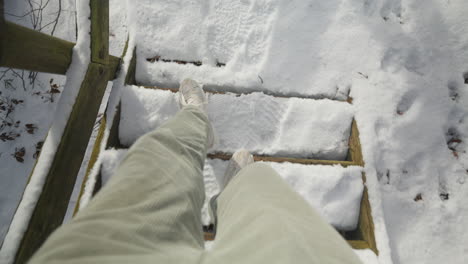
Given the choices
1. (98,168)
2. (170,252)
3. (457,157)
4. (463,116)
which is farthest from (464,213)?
(98,168)

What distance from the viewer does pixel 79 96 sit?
93 cm

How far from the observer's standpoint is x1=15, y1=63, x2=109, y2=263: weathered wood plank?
774 millimetres

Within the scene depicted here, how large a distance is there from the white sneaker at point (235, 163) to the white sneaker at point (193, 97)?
0.14 m

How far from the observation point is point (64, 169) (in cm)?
88

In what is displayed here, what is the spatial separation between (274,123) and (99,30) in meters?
0.95

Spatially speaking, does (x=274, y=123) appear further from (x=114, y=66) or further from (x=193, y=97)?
(x=114, y=66)

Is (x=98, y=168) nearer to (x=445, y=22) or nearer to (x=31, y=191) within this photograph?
(x=31, y=191)

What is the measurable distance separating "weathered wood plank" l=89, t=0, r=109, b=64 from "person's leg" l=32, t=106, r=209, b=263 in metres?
0.43

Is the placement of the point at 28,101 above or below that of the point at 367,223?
above

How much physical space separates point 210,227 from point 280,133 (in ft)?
2.06

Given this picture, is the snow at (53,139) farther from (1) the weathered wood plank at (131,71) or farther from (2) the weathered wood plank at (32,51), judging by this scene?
(1) the weathered wood plank at (131,71)

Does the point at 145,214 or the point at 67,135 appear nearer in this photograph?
the point at 145,214

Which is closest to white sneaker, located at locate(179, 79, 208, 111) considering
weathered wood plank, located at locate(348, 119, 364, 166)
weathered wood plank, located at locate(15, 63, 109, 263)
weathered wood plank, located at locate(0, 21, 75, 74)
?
weathered wood plank, located at locate(15, 63, 109, 263)

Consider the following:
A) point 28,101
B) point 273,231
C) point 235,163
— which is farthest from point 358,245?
point 28,101
